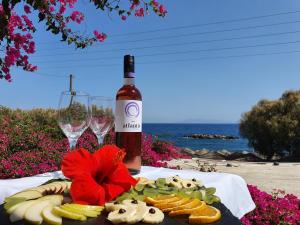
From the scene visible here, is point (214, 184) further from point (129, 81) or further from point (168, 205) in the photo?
point (168, 205)

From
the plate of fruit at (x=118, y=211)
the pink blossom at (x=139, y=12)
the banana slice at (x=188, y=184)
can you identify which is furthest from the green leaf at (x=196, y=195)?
the pink blossom at (x=139, y=12)

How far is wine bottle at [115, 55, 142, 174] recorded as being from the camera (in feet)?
8.39

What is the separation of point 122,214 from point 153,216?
4.7 inches

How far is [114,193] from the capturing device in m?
1.83

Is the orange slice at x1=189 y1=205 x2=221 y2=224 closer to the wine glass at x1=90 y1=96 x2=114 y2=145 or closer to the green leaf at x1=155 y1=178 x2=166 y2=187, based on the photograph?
the green leaf at x1=155 y1=178 x2=166 y2=187

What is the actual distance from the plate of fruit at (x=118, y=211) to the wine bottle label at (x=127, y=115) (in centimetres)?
70

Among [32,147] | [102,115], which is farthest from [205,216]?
[32,147]

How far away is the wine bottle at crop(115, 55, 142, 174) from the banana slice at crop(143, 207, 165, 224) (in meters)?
0.98

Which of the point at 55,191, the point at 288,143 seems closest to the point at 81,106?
the point at 55,191

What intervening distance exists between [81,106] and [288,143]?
21.0 metres

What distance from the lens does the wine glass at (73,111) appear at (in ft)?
7.59

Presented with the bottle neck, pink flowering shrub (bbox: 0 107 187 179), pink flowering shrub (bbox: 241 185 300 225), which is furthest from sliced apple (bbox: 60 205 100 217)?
pink flowering shrub (bbox: 241 185 300 225)

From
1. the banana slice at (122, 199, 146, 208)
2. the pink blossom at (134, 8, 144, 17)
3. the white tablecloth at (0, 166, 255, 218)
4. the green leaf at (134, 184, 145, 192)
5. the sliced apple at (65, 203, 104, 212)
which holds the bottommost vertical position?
the white tablecloth at (0, 166, 255, 218)

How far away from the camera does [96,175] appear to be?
1881mm
